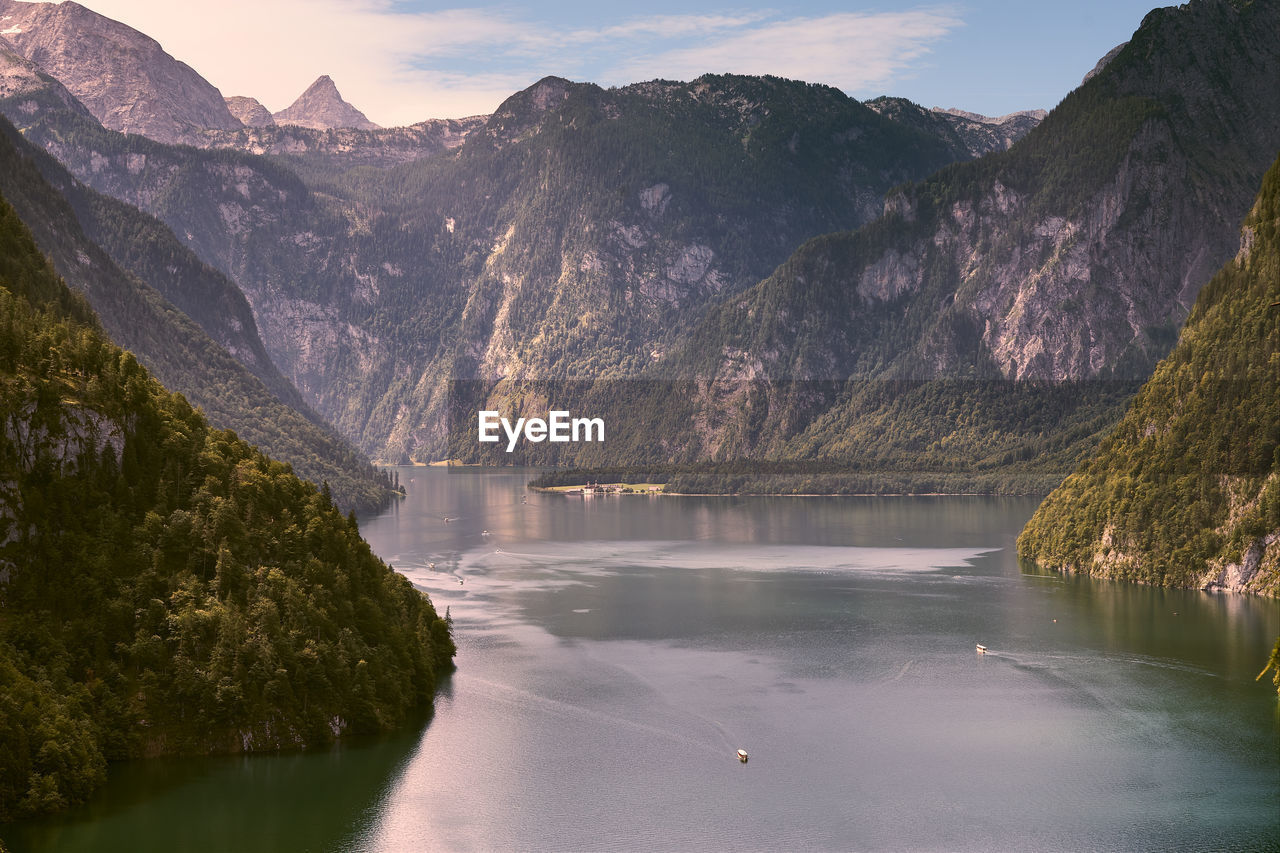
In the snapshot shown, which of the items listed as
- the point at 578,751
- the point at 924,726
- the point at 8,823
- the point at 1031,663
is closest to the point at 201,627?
the point at 8,823

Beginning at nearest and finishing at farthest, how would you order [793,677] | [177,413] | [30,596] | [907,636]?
[30,596], [177,413], [793,677], [907,636]

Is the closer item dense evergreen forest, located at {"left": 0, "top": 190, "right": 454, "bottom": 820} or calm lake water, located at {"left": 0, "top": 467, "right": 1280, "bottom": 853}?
calm lake water, located at {"left": 0, "top": 467, "right": 1280, "bottom": 853}

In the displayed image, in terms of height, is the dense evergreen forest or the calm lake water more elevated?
the dense evergreen forest

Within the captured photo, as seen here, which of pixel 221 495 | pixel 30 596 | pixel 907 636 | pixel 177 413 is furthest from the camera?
pixel 907 636

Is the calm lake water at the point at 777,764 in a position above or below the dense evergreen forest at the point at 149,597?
below

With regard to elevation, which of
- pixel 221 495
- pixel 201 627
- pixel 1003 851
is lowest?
pixel 1003 851

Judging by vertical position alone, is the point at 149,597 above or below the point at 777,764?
above

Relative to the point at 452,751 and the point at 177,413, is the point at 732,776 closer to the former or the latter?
the point at 452,751

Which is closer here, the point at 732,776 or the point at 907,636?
the point at 732,776
